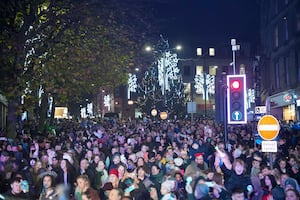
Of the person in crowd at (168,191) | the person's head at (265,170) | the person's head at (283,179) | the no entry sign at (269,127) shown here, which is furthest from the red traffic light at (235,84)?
the person in crowd at (168,191)

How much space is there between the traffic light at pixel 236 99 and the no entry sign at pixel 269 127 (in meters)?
1.89

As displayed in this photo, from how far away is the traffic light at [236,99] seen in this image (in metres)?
13.0

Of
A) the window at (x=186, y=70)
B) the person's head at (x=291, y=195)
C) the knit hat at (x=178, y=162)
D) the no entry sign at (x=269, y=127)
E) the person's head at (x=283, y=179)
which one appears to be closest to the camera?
the person's head at (x=291, y=195)

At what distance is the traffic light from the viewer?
13.0 meters

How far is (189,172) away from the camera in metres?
10.8

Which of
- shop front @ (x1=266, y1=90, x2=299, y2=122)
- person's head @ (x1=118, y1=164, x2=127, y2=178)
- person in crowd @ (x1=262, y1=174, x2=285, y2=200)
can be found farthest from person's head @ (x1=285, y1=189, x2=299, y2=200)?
shop front @ (x1=266, y1=90, x2=299, y2=122)

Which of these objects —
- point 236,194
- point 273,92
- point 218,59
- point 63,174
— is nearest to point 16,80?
point 63,174

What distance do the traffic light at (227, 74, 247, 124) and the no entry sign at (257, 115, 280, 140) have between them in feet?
6.20

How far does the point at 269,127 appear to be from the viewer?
1084 cm

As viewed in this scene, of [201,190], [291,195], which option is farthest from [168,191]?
[291,195]

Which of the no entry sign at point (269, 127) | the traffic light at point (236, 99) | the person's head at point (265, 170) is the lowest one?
the person's head at point (265, 170)

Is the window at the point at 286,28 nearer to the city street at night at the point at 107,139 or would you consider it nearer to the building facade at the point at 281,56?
the building facade at the point at 281,56

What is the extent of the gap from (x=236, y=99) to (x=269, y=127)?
249 centimetres

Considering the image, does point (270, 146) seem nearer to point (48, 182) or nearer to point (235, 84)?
point (235, 84)
